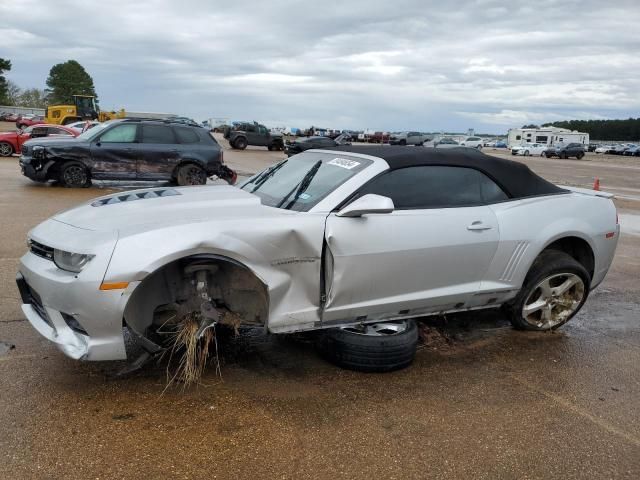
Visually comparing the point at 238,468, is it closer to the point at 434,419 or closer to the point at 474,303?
the point at 434,419

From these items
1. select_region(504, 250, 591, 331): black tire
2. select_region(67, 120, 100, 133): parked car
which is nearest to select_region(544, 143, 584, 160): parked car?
select_region(67, 120, 100, 133): parked car

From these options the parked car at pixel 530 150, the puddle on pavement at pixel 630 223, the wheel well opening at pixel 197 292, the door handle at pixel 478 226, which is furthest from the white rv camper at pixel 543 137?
the wheel well opening at pixel 197 292

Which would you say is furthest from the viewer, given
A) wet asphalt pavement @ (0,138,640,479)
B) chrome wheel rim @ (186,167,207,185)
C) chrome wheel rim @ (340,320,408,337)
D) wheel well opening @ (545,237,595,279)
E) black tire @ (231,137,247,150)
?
black tire @ (231,137,247,150)

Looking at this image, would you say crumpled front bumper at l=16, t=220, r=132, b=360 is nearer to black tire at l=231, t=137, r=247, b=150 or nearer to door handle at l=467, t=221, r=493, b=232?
door handle at l=467, t=221, r=493, b=232

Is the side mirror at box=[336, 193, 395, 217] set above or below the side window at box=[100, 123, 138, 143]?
below

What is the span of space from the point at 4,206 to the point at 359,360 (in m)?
8.77

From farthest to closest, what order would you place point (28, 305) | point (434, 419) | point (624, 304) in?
point (624, 304)
point (28, 305)
point (434, 419)

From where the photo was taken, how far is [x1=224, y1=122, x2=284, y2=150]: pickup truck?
3675 centimetres

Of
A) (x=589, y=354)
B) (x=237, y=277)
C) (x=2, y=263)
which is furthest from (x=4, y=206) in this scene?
(x=589, y=354)

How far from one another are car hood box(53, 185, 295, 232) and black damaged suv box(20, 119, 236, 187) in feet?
30.3

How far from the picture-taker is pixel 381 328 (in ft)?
13.5

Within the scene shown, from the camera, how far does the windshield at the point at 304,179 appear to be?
388cm

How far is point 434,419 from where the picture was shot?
10.9 ft

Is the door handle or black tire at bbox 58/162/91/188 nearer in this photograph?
the door handle
